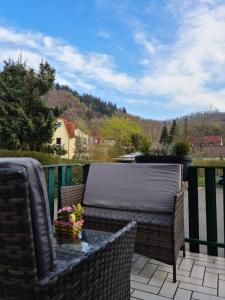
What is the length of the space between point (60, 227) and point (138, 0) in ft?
20.8

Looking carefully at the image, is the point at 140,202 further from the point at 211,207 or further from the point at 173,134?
the point at 173,134

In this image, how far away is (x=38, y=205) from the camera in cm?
82

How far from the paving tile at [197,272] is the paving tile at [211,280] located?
41 millimetres

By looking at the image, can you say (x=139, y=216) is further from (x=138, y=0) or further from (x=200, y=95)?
(x=200, y=95)

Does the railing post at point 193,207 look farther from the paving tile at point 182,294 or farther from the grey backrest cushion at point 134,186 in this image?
the paving tile at point 182,294

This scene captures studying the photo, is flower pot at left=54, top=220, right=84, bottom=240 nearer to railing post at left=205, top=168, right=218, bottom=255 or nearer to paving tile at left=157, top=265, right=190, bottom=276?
paving tile at left=157, top=265, right=190, bottom=276

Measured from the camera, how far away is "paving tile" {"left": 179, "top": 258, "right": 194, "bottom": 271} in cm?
247

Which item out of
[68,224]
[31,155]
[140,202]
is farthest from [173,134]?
[68,224]

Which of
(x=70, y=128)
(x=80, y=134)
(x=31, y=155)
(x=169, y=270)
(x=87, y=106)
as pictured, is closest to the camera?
(x=169, y=270)

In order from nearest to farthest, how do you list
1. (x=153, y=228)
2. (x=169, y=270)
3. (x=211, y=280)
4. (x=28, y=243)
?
(x=28, y=243)
(x=211, y=280)
(x=153, y=228)
(x=169, y=270)

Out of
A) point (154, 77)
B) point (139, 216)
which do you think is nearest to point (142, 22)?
point (154, 77)

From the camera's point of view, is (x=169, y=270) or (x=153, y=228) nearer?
(x=153, y=228)

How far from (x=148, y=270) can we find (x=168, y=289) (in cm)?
36

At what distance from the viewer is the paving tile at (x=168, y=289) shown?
2033 mm
